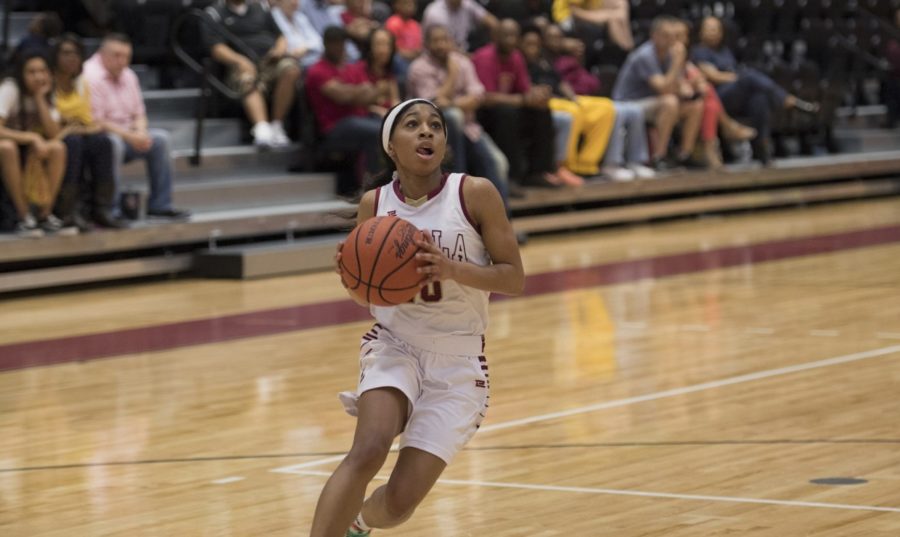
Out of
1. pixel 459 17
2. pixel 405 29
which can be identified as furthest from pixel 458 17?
pixel 405 29

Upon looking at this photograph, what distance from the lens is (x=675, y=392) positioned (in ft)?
21.9

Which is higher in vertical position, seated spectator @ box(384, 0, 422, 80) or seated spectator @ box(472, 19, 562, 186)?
seated spectator @ box(384, 0, 422, 80)

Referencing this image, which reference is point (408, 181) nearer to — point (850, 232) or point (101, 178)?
point (101, 178)

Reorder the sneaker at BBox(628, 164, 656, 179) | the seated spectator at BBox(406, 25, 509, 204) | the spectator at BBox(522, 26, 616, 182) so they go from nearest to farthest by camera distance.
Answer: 1. the seated spectator at BBox(406, 25, 509, 204)
2. the spectator at BBox(522, 26, 616, 182)
3. the sneaker at BBox(628, 164, 656, 179)

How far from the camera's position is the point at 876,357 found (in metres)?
7.39

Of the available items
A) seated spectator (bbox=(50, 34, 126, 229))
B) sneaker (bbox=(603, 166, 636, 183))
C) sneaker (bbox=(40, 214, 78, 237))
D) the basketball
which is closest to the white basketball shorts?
the basketball

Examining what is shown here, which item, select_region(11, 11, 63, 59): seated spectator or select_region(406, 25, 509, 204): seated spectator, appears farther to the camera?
select_region(406, 25, 509, 204): seated spectator

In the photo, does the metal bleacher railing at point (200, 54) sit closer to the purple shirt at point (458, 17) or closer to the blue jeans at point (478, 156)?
the blue jeans at point (478, 156)

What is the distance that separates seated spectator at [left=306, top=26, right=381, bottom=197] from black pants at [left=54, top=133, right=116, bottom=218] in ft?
7.00

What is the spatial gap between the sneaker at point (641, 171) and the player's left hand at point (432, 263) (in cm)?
1045

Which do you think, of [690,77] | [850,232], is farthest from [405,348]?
[690,77]

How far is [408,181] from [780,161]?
1265cm

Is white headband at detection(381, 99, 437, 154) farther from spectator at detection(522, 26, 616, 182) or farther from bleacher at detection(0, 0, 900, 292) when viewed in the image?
spectator at detection(522, 26, 616, 182)

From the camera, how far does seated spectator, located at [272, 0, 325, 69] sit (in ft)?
40.6
